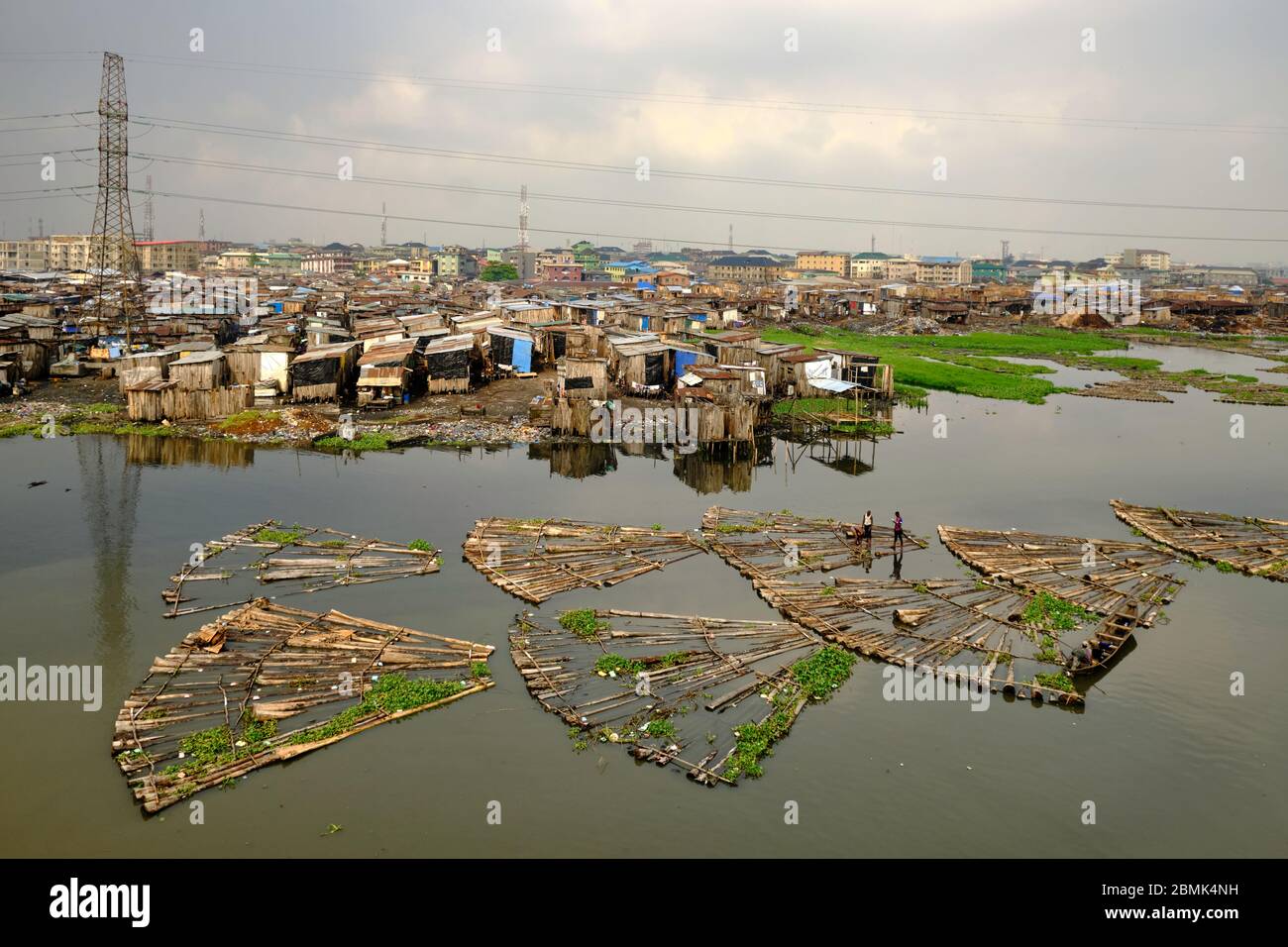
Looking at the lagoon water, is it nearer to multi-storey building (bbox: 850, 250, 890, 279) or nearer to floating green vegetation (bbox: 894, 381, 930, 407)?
floating green vegetation (bbox: 894, 381, 930, 407)

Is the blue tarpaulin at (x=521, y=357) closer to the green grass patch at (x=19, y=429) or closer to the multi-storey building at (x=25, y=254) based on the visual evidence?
the green grass patch at (x=19, y=429)

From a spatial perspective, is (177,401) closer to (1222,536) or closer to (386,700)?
(386,700)

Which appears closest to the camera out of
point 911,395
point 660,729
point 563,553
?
point 660,729

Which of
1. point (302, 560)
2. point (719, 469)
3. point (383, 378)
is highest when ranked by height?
point (383, 378)

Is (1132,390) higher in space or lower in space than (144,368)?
lower

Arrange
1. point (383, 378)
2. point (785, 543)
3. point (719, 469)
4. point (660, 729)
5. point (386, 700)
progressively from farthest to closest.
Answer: point (383, 378)
point (719, 469)
point (785, 543)
point (386, 700)
point (660, 729)

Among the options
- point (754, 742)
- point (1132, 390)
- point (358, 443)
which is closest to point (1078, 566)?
point (754, 742)

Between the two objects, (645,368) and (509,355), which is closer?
(645,368)
